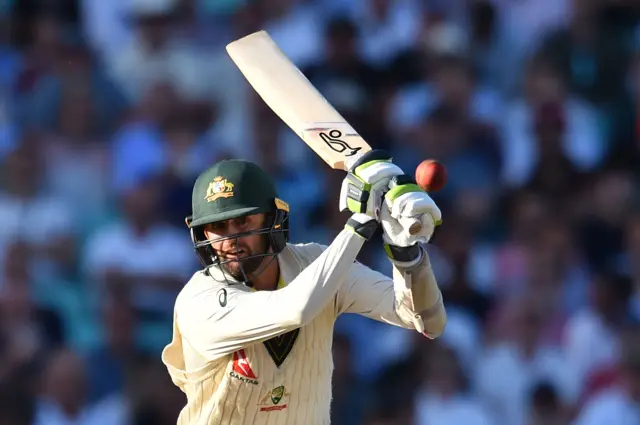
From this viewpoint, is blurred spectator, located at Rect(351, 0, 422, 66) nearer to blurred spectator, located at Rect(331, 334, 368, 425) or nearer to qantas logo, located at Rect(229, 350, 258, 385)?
blurred spectator, located at Rect(331, 334, 368, 425)

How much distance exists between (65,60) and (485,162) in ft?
7.53

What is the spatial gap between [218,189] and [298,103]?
49 cm

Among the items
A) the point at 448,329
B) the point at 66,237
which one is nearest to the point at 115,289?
the point at 66,237

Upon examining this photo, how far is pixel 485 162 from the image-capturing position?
580cm

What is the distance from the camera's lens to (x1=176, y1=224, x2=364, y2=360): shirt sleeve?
107 inches

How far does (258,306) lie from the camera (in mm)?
2848

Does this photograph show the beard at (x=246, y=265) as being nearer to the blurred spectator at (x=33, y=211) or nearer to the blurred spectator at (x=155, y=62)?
the blurred spectator at (x=33, y=211)

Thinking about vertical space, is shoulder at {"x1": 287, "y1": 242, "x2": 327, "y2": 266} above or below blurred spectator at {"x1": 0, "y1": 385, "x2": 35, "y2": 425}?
above

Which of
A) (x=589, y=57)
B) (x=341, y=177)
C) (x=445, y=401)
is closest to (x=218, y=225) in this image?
(x=445, y=401)

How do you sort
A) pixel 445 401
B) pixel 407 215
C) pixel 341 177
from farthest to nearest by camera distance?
1. pixel 341 177
2. pixel 445 401
3. pixel 407 215

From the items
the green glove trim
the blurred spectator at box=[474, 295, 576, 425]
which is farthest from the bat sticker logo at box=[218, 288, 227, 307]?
the blurred spectator at box=[474, 295, 576, 425]

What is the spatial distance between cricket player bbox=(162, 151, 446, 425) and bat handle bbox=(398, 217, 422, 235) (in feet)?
0.33

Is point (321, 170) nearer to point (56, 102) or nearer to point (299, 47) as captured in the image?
point (299, 47)

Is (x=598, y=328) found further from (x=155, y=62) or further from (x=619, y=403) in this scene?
(x=155, y=62)
